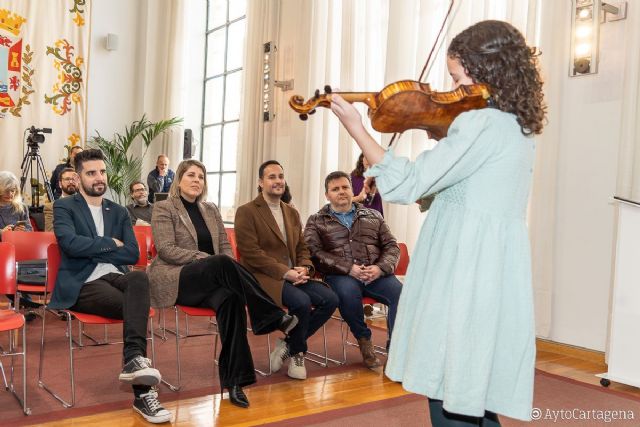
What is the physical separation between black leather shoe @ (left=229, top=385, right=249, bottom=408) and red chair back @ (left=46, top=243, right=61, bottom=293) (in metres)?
1.01

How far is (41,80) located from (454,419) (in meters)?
8.46

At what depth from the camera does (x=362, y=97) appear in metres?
1.57

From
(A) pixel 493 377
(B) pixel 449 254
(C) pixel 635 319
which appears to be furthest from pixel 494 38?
(C) pixel 635 319

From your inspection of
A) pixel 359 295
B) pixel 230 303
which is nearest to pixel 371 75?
pixel 359 295

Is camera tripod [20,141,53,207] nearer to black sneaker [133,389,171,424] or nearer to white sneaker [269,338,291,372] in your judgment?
white sneaker [269,338,291,372]

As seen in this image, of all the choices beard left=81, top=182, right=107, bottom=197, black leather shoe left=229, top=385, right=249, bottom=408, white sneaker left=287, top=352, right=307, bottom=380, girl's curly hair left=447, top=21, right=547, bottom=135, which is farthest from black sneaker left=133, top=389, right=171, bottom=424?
girl's curly hair left=447, top=21, right=547, bottom=135

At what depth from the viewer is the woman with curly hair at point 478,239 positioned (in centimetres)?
137

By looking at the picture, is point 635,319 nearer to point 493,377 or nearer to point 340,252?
point 340,252

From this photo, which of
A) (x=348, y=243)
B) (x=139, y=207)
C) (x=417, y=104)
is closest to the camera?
(x=417, y=104)

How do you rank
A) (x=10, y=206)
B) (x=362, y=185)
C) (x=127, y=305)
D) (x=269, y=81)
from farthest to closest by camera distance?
(x=269, y=81) → (x=362, y=185) → (x=10, y=206) → (x=127, y=305)

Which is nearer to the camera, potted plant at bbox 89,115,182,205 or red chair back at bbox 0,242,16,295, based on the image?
red chair back at bbox 0,242,16,295

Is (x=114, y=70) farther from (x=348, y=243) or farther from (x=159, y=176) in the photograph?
(x=348, y=243)

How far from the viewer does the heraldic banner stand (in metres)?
8.18

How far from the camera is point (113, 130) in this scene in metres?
9.24
